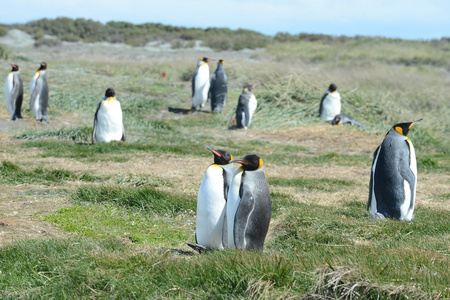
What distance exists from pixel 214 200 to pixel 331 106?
44.1 feet

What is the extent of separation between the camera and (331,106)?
61.0 feet

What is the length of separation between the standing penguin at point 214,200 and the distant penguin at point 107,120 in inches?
289

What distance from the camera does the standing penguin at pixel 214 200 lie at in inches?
224

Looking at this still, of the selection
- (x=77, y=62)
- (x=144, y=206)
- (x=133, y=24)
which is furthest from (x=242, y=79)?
(x=133, y=24)

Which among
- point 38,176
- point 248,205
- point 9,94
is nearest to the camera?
point 248,205

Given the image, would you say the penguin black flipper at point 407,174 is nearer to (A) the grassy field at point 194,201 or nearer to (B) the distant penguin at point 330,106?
(A) the grassy field at point 194,201

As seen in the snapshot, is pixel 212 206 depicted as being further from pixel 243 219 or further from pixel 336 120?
pixel 336 120

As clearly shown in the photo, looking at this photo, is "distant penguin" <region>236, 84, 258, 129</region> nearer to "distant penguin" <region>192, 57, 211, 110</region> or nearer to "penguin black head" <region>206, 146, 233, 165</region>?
"distant penguin" <region>192, 57, 211, 110</region>

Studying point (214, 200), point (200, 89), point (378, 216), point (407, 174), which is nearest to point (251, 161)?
point (214, 200)

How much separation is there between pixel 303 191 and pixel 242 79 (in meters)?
16.9

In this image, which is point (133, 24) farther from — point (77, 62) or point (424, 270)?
point (424, 270)

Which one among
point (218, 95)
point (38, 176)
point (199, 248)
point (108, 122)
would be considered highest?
point (218, 95)

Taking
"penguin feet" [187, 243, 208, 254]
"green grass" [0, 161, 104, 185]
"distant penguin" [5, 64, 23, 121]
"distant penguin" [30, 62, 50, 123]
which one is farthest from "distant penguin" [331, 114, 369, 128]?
"penguin feet" [187, 243, 208, 254]

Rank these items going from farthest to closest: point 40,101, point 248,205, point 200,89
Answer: point 200,89 → point 40,101 → point 248,205
